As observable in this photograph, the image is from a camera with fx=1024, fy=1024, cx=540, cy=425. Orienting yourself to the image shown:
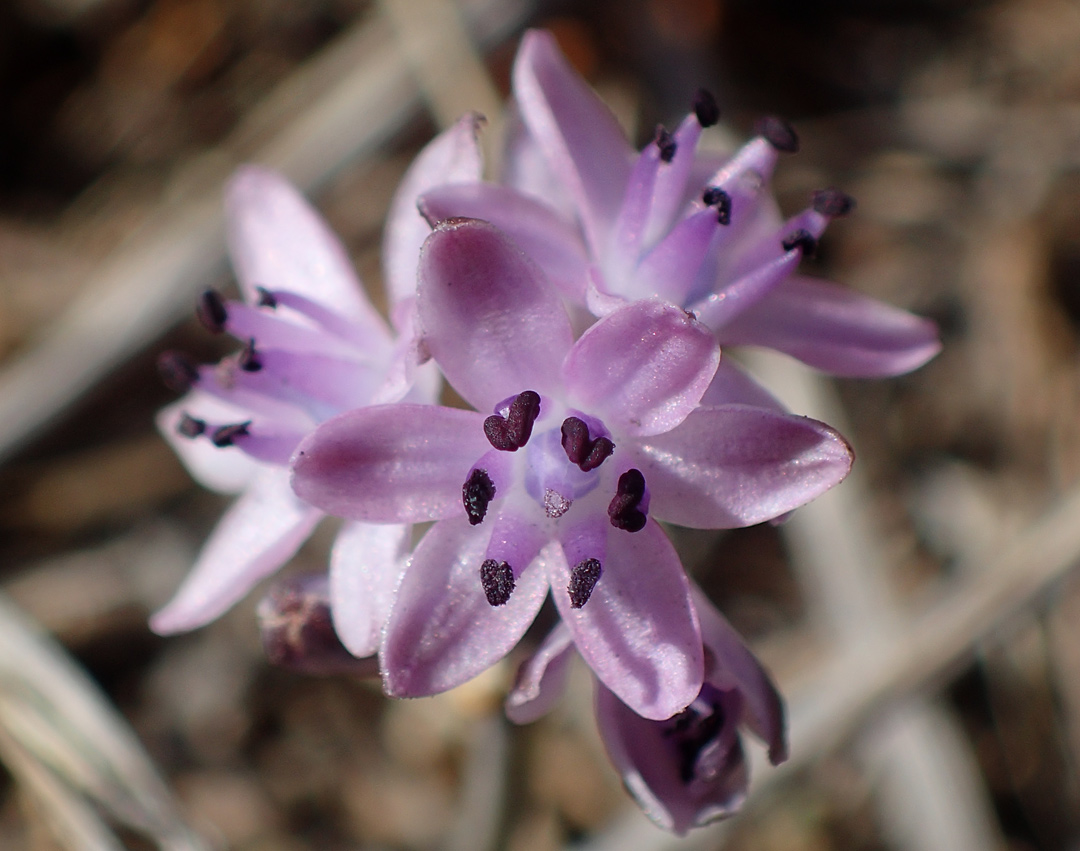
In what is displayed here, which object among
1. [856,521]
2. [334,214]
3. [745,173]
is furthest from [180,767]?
[745,173]

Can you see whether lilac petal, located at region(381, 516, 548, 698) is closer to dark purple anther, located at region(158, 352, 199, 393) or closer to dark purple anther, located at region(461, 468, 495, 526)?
dark purple anther, located at region(461, 468, 495, 526)

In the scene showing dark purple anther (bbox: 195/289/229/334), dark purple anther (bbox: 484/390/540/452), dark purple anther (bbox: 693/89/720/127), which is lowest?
dark purple anther (bbox: 484/390/540/452)

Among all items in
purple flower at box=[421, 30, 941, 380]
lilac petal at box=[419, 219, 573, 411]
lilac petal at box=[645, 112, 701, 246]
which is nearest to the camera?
lilac petal at box=[419, 219, 573, 411]

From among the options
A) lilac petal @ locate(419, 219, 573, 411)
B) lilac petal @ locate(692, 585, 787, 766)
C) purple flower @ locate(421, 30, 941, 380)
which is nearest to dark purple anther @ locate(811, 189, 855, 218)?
purple flower @ locate(421, 30, 941, 380)

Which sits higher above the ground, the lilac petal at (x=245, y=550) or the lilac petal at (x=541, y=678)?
the lilac petal at (x=245, y=550)

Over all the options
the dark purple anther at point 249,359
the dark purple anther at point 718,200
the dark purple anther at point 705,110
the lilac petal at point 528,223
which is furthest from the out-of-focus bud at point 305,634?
the dark purple anther at point 705,110

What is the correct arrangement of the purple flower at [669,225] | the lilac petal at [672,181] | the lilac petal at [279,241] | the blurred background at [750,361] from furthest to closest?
the blurred background at [750,361]
the lilac petal at [279,241]
the lilac petal at [672,181]
the purple flower at [669,225]

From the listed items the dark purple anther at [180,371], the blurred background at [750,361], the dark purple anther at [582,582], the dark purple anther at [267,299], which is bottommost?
the blurred background at [750,361]

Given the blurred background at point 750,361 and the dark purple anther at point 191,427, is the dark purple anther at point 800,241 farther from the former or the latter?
the blurred background at point 750,361
